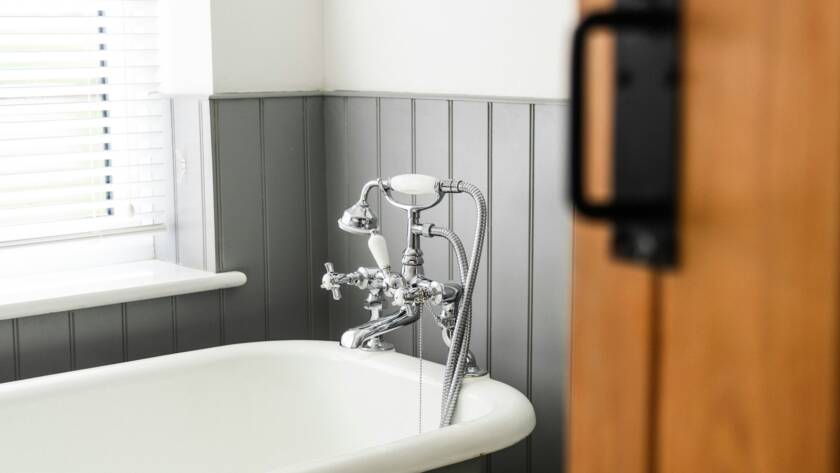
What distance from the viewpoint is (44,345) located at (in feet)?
7.09

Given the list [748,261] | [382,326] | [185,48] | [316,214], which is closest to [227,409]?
[382,326]

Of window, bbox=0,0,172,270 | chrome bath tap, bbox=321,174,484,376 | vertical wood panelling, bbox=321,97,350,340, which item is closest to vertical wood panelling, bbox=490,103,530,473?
chrome bath tap, bbox=321,174,484,376

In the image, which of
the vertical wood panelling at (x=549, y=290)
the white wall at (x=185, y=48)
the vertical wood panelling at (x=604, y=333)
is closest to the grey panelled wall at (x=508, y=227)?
the vertical wood panelling at (x=549, y=290)

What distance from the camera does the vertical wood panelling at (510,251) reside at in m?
2.07

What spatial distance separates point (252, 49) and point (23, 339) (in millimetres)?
834

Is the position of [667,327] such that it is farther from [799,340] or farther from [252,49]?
[252,49]

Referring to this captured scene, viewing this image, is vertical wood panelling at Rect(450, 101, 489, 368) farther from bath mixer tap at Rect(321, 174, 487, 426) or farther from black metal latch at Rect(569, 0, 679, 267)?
black metal latch at Rect(569, 0, 679, 267)

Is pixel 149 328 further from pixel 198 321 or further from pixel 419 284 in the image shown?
pixel 419 284

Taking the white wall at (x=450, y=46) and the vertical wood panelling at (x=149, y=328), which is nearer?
the white wall at (x=450, y=46)

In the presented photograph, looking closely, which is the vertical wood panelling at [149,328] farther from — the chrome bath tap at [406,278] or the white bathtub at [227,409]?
the chrome bath tap at [406,278]

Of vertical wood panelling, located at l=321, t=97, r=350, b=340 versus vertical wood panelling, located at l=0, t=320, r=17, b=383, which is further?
vertical wood panelling, located at l=321, t=97, r=350, b=340

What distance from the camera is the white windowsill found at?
83.5 inches

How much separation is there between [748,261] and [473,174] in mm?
1574

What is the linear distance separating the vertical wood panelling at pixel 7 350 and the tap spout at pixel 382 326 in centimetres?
67
